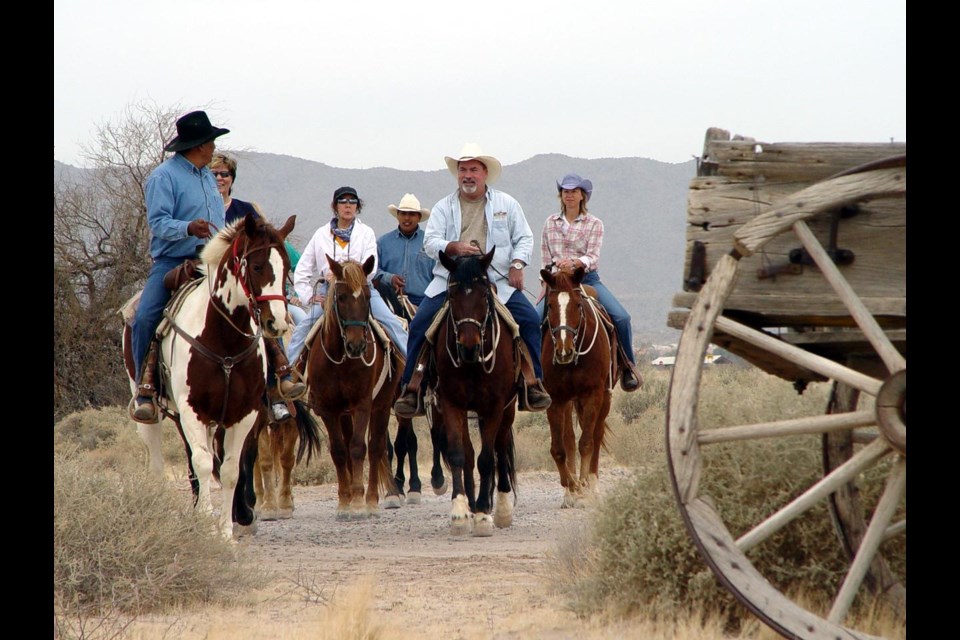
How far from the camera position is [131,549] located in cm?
682

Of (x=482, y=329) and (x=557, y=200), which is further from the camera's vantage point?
(x=557, y=200)

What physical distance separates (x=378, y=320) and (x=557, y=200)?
301 feet

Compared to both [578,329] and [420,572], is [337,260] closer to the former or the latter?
[578,329]

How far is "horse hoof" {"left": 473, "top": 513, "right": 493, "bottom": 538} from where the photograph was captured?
1072 centimetres

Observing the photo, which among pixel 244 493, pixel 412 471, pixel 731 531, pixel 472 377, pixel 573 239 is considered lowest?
pixel 412 471

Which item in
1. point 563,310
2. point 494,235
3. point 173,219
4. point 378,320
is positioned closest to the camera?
point 173,219

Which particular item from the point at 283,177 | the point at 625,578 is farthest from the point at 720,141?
the point at 283,177

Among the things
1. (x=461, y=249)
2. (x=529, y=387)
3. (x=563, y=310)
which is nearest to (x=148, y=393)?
(x=461, y=249)

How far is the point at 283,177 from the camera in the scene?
345 feet

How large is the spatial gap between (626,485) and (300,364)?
6.67 m

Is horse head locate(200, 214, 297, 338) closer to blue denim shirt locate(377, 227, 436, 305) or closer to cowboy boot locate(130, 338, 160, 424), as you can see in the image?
cowboy boot locate(130, 338, 160, 424)

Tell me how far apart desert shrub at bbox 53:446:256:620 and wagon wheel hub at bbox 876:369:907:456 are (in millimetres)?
4102
